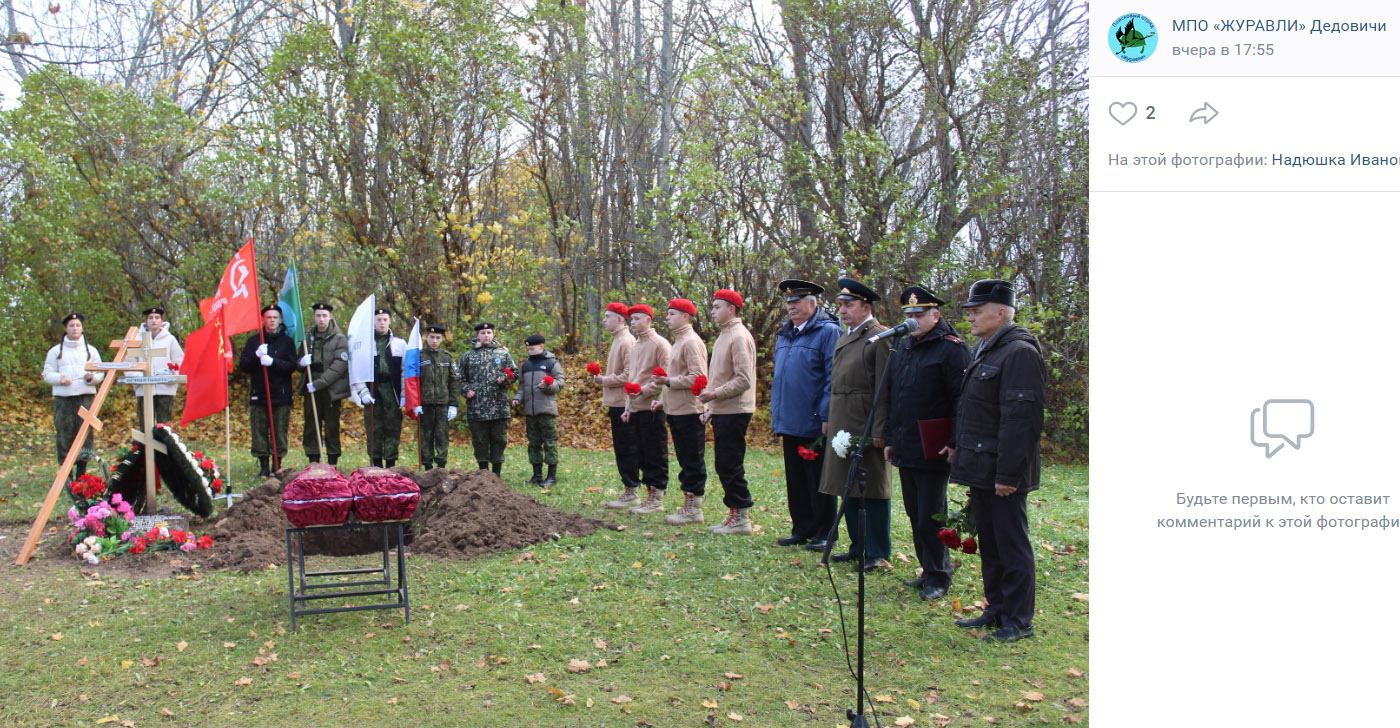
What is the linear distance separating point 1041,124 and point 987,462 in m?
10.4

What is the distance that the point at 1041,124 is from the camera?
13.8 metres

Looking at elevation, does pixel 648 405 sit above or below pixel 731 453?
above

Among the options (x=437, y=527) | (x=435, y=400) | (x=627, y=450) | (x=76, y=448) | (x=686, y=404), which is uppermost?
(x=686, y=404)

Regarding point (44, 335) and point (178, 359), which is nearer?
point (178, 359)

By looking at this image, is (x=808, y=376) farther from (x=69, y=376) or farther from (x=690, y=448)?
(x=69, y=376)

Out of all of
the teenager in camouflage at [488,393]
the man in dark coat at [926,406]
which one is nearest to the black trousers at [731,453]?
the man in dark coat at [926,406]

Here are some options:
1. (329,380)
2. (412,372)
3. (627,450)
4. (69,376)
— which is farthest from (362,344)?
(69,376)

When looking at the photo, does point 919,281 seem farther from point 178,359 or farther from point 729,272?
point 178,359

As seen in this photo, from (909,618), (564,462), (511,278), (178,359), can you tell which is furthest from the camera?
(511,278)

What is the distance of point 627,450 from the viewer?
31.1 feet

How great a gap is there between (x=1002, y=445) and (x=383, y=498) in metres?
3.51

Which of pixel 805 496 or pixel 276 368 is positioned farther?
pixel 276 368

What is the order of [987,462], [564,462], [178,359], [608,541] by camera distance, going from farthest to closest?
1. [564,462]
2. [178,359]
3. [608,541]
4. [987,462]
